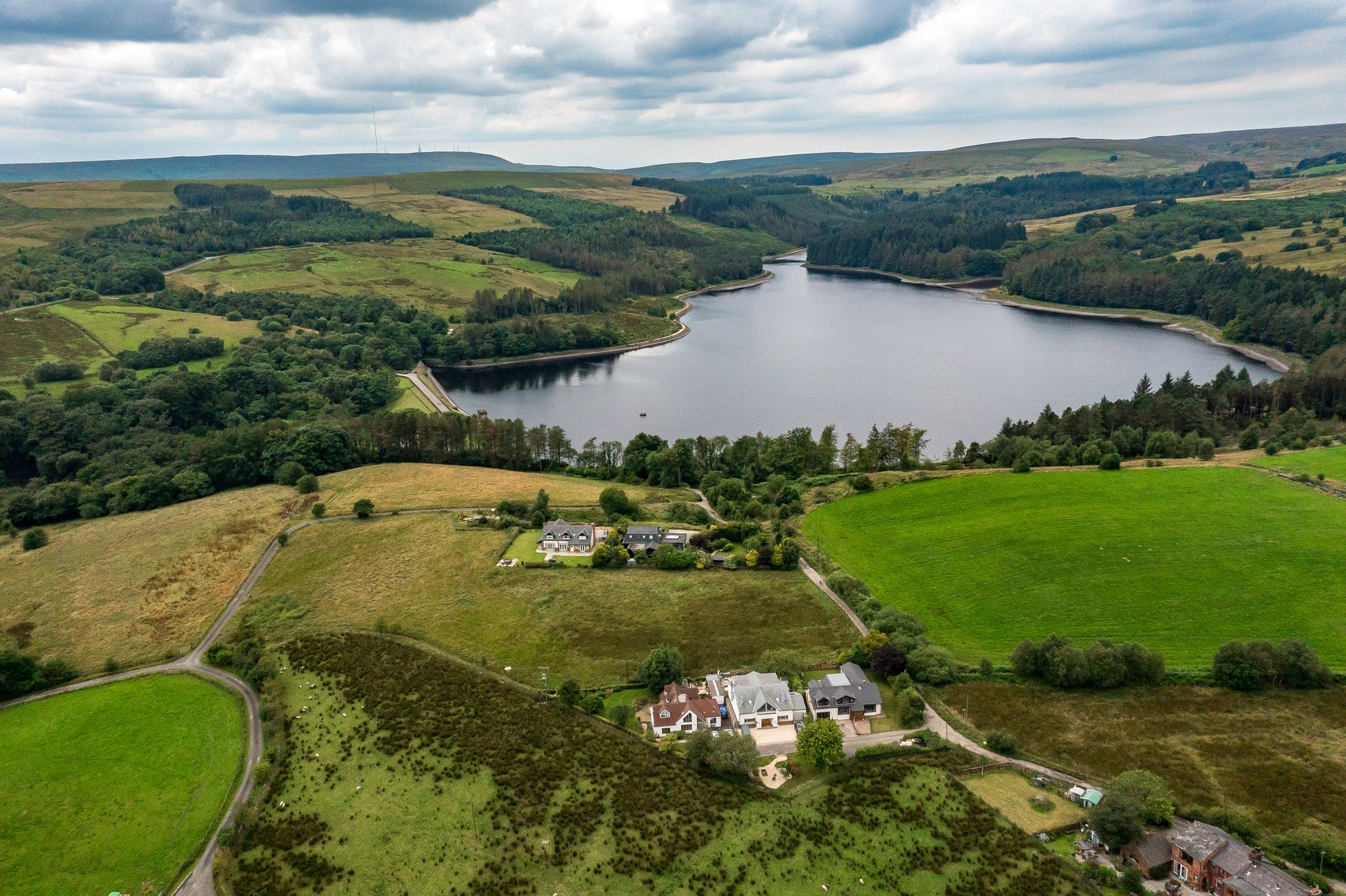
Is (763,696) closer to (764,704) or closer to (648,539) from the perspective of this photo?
(764,704)

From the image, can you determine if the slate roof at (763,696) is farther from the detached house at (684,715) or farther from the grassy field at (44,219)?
the grassy field at (44,219)

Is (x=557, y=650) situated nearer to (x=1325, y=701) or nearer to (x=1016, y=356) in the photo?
(x=1325, y=701)

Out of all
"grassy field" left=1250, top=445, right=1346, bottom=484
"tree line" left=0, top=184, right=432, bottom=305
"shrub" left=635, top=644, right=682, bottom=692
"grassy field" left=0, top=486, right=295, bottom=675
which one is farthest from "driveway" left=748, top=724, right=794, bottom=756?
"tree line" left=0, top=184, right=432, bottom=305

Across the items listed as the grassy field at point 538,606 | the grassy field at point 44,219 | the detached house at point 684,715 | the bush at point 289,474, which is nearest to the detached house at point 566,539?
the grassy field at point 538,606

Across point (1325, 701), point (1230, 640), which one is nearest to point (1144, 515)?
point (1230, 640)

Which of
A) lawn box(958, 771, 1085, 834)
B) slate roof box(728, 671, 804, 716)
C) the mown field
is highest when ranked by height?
slate roof box(728, 671, 804, 716)

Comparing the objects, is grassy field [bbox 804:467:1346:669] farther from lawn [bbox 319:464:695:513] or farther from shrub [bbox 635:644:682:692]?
lawn [bbox 319:464:695:513]

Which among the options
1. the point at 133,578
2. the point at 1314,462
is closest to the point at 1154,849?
the point at 1314,462
